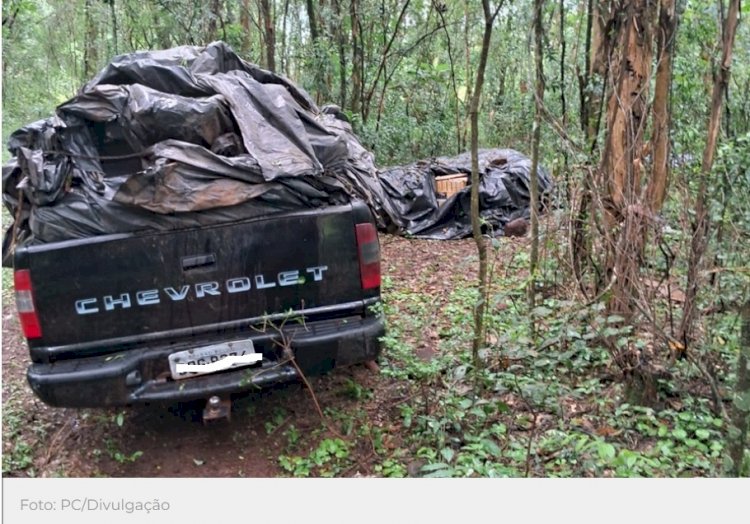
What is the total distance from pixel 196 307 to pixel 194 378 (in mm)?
313

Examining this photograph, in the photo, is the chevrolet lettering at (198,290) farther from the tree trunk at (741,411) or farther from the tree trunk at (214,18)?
the tree trunk at (214,18)

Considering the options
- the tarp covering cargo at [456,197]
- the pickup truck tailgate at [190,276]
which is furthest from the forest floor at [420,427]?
the tarp covering cargo at [456,197]

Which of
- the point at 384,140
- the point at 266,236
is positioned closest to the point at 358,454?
the point at 266,236

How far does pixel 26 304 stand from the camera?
9.62 ft

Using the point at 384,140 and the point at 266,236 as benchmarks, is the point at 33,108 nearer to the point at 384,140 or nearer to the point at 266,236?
the point at 384,140

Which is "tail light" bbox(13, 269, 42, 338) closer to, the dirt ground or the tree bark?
the dirt ground

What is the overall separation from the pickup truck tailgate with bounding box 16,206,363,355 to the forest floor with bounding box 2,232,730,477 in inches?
18.2

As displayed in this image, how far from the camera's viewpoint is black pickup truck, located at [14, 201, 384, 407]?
116 inches

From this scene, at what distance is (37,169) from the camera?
3039 millimetres

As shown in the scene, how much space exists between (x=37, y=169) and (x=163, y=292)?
0.77 m

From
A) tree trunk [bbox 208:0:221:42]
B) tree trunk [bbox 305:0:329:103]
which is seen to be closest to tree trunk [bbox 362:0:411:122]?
tree trunk [bbox 305:0:329:103]

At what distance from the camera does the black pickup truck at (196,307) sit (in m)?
2.95

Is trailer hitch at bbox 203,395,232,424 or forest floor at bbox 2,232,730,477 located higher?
trailer hitch at bbox 203,395,232,424

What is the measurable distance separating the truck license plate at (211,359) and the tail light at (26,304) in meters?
0.58
